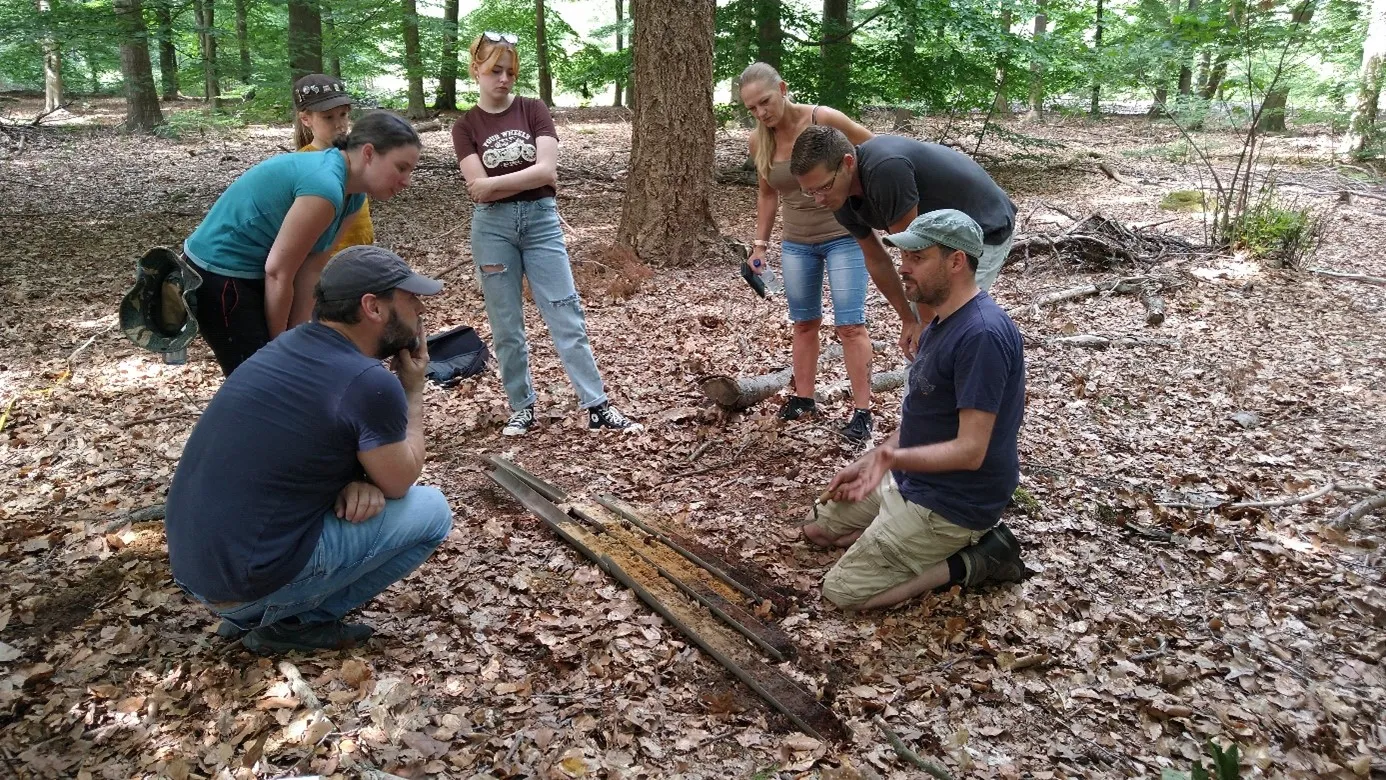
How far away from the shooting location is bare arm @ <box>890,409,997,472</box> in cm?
301

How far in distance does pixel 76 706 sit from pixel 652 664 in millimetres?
1909

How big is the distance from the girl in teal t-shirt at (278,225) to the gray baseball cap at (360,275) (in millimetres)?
767

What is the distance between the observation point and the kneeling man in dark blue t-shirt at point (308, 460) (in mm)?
2539

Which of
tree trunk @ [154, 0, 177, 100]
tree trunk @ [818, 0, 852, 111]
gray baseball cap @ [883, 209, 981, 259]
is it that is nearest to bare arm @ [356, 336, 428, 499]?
gray baseball cap @ [883, 209, 981, 259]

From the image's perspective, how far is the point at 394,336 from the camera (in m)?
2.79

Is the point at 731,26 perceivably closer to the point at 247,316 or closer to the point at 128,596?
the point at 247,316

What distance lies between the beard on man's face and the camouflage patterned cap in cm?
108

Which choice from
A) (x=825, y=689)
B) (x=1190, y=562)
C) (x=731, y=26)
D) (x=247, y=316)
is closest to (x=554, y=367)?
(x=247, y=316)

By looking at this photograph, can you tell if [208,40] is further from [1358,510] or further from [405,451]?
[1358,510]

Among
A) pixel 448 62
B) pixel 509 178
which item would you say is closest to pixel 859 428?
pixel 509 178

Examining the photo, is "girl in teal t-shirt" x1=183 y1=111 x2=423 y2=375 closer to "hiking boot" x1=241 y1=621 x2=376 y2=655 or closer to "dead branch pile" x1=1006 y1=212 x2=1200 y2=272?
"hiking boot" x1=241 y1=621 x2=376 y2=655

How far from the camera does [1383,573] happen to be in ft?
11.3

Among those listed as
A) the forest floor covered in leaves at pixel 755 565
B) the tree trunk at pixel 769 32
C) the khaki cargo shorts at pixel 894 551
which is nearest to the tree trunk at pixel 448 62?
the tree trunk at pixel 769 32

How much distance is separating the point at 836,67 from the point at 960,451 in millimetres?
9684
